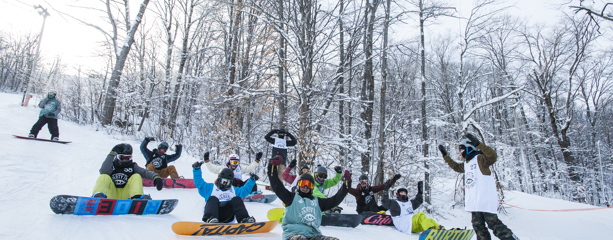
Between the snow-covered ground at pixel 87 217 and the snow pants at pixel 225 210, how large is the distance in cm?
53

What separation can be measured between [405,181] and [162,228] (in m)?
8.74

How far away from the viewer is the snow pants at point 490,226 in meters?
3.65

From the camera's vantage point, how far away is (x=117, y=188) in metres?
4.36

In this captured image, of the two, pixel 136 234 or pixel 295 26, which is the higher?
pixel 295 26

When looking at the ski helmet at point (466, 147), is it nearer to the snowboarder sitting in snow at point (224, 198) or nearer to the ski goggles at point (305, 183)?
the ski goggles at point (305, 183)

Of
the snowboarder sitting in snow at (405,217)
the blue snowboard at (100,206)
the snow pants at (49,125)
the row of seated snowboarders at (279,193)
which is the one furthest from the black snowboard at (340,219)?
the snow pants at (49,125)

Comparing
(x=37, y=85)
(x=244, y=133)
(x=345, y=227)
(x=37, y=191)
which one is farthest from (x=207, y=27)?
(x=37, y=85)

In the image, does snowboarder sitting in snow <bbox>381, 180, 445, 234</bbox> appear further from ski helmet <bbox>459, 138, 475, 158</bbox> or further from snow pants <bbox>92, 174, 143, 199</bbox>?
snow pants <bbox>92, 174, 143, 199</bbox>

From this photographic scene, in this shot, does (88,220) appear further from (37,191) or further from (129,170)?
(37,191)

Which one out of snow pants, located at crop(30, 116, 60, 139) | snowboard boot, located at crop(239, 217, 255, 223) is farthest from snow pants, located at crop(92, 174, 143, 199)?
snow pants, located at crop(30, 116, 60, 139)

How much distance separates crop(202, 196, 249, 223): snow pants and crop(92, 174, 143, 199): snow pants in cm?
107

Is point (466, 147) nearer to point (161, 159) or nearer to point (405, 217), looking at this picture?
point (405, 217)

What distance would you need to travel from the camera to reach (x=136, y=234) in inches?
125

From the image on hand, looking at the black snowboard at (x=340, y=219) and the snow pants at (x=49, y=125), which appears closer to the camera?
the black snowboard at (x=340, y=219)
